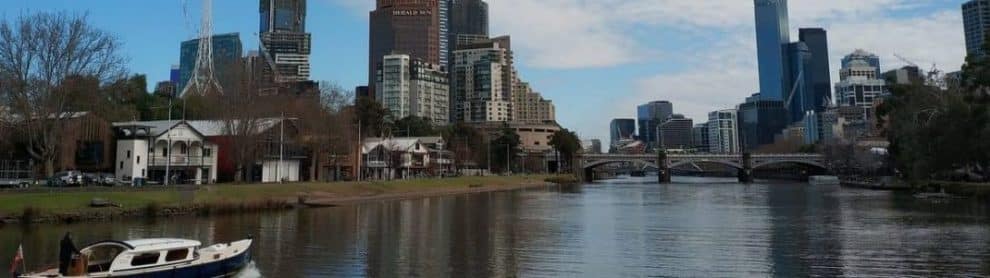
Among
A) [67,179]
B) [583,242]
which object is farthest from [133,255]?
[67,179]

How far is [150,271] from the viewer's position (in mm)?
22672

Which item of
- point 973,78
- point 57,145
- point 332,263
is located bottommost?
point 332,263

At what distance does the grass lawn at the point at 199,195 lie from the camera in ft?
151

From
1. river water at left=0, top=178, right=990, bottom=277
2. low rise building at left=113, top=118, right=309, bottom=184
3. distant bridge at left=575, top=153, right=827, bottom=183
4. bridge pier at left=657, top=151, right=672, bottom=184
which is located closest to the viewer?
river water at left=0, top=178, right=990, bottom=277

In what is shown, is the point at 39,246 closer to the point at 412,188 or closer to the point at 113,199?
the point at 113,199

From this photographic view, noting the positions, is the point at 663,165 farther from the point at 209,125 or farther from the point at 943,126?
the point at 209,125

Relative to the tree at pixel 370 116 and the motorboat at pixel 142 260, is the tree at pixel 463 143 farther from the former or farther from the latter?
the motorboat at pixel 142 260

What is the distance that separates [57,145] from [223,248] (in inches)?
1878

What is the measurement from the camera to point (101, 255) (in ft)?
77.1

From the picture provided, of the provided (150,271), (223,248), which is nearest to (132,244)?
(150,271)

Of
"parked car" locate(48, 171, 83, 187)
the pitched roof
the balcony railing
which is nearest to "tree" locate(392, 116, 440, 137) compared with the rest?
the pitched roof

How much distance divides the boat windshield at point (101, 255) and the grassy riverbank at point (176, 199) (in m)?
26.4

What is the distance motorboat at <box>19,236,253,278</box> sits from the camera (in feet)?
70.7

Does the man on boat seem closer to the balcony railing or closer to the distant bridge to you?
the balcony railing
